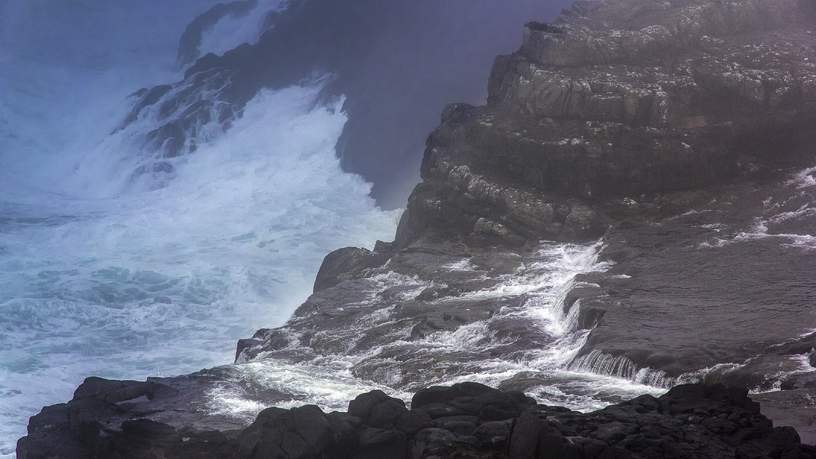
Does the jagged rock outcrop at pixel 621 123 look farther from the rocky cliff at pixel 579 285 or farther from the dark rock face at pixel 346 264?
the dark rock face at pixel 346 264

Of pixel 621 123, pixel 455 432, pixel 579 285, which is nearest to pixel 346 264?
pixel 579 285

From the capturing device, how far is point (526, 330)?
32438mm

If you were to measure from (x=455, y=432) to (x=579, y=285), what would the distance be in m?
14.7

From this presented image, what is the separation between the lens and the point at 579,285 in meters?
34.3

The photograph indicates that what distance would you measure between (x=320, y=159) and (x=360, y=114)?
5119mm

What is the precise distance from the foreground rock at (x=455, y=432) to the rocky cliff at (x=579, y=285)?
5 cm

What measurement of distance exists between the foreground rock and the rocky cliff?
54 mm

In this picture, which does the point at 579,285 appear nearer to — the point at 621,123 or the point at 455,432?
the point at 621,123

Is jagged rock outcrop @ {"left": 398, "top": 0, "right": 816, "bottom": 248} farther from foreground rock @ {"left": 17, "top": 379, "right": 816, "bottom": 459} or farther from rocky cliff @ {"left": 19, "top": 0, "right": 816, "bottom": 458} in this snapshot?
foreground rock @ {"left": 17, "top": 379, "right": 816, "bottom": 459}

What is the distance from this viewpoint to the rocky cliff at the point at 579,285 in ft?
70.4

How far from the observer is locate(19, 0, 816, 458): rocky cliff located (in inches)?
845

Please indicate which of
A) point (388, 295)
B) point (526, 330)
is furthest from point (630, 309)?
point (388, 295)

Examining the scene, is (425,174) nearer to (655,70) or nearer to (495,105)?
(495,105)

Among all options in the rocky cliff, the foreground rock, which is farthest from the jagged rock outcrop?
the foreground rock
